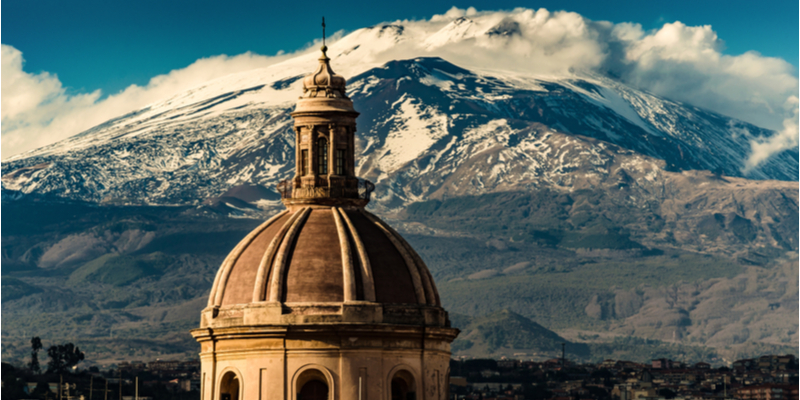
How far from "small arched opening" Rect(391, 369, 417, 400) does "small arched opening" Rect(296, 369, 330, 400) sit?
6.75 ft

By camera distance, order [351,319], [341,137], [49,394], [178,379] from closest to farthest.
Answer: [351,319] < [341,137] < [49,394] < [178,379]

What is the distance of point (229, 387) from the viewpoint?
49.1 metres

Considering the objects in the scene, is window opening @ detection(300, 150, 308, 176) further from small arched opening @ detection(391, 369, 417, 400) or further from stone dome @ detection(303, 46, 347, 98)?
small arched opening @ detection(391, 369, 417, 400)

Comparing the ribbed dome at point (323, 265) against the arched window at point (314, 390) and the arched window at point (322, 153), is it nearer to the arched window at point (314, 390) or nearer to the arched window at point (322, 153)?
the arched window at point (322, 153)

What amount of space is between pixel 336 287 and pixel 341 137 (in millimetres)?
5558

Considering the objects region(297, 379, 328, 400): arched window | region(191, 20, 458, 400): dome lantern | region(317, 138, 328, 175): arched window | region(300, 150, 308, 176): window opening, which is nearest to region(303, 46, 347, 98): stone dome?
region(191, 20, 458, 400): dome lantern

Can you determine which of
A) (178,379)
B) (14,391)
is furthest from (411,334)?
(178,379)

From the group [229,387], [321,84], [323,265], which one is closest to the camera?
[323,265]

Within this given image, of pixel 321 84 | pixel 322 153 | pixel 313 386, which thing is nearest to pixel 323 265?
pixel 313 386

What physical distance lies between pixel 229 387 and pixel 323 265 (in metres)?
4.53

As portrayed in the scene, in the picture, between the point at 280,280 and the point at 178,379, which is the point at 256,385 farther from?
the point at 178,379

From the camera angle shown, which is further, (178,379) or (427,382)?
(178,379)

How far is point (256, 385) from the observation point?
4775 cm

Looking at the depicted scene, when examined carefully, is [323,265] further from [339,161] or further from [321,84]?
[321,84]
